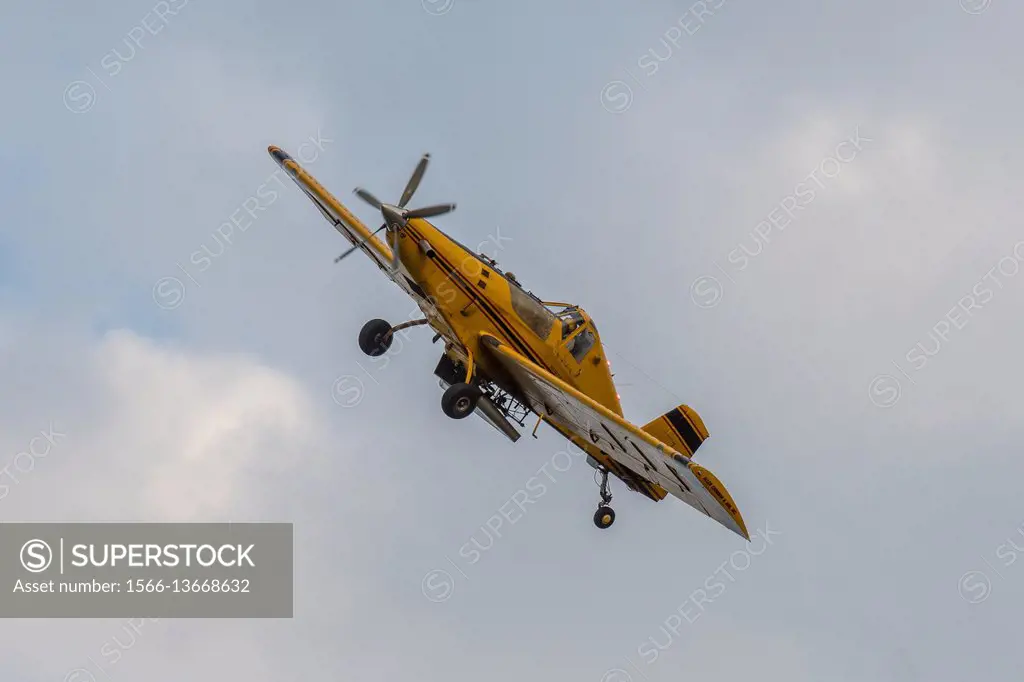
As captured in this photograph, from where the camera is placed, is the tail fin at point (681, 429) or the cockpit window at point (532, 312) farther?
the tail fin at point (681, 429)

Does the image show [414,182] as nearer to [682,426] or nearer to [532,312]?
[532,312]

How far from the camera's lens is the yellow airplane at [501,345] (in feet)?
108

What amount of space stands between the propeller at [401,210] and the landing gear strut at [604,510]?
10448 mm

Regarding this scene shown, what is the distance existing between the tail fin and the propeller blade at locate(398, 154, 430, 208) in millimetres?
10758

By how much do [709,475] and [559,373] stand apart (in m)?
5.55

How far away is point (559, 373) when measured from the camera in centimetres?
3588

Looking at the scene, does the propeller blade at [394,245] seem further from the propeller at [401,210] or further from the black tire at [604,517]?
the black tire at [604,517]

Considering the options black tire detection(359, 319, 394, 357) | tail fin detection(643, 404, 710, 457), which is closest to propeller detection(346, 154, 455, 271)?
black tire detection(359, 319, 394, 357)

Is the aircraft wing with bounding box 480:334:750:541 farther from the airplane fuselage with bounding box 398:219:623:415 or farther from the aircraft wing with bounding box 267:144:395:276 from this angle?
the aircraft wing with bounding box 267:144:395:276

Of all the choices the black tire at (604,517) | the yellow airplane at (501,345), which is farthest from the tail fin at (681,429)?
the black tire at (604,517)

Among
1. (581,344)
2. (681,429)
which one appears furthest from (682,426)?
(581,344)

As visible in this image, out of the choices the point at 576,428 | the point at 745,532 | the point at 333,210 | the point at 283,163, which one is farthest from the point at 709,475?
the point at 283,163

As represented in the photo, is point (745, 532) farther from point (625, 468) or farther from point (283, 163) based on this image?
point (283, 163)

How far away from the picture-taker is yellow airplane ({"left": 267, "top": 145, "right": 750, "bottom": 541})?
3306cm
